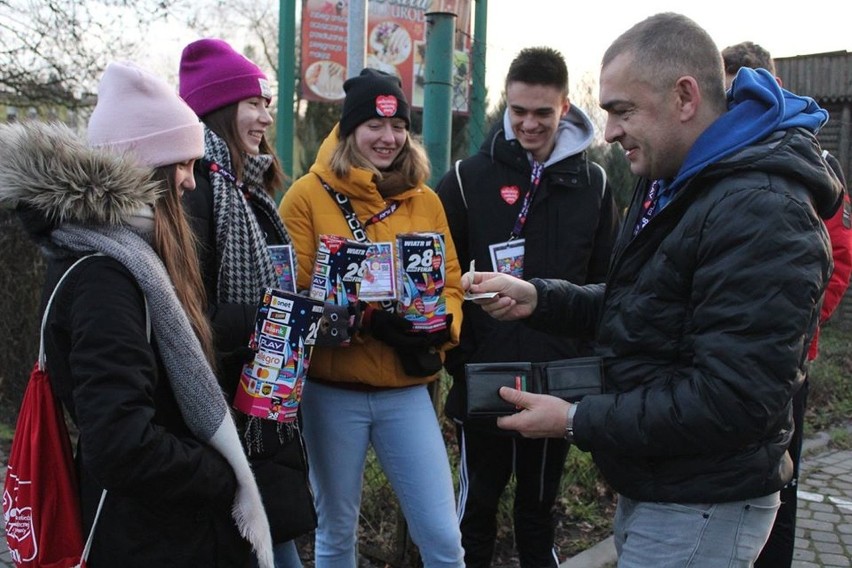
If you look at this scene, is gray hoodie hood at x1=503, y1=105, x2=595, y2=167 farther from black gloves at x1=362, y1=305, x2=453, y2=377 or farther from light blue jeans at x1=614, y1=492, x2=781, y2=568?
light blue jeans at x1=614, y1=492, x2=781, y2=568

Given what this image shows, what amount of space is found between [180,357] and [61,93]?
5675mm

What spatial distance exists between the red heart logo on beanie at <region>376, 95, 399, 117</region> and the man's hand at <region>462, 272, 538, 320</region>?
3.14ft

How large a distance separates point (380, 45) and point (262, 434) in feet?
30.0

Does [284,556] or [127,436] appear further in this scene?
[284,556]

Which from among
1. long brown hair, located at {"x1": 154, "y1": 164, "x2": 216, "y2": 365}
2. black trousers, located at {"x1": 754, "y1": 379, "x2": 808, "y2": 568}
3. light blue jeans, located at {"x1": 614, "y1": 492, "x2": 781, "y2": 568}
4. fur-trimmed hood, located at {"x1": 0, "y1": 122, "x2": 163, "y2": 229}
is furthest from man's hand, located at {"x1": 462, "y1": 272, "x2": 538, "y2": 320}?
black trousers, located at {"x1": 754, "y1": 379, "x2": 808, "y2": 568}

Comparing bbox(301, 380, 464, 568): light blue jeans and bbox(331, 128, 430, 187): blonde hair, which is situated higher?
bbox(331, 128, 430, 187): blonde hair

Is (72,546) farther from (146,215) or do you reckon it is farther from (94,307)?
(146,215)

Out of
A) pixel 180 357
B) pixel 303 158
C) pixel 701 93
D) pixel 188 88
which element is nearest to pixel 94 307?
pixel 180 357

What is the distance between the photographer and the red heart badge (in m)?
3.36

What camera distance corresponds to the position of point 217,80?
2711 mm

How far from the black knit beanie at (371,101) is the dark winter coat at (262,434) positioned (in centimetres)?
85

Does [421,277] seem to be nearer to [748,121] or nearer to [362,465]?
[362,465]

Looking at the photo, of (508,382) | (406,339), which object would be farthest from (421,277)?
(508,382)

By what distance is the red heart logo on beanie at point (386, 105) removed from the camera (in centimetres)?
313
